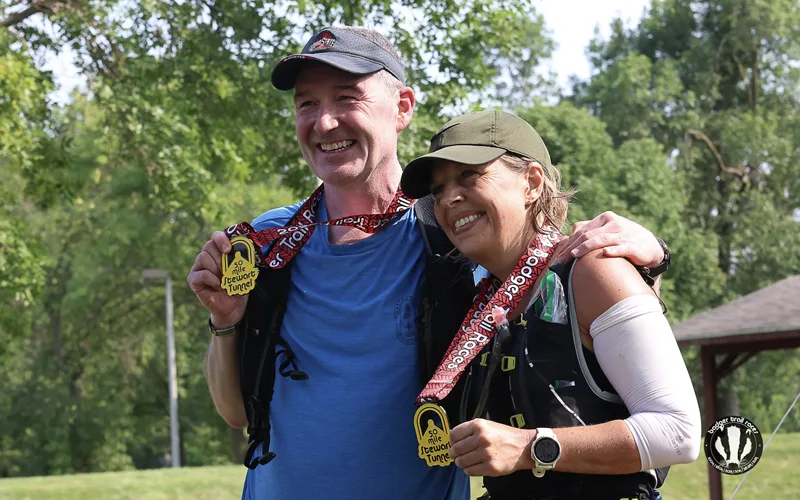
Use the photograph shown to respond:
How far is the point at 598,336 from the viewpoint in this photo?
2.20 meters

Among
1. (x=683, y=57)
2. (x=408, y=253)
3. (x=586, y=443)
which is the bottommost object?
(x=586, y=443)

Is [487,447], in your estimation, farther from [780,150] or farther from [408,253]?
[780,150]

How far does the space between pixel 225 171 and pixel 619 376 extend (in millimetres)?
15070

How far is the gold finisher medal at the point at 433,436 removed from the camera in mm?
2379

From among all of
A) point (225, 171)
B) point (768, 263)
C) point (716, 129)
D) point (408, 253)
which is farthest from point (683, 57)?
point (408, 253)

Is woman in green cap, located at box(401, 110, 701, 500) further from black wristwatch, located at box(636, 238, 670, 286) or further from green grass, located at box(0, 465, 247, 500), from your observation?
green grass, located at box(0, 465, 247, 500)

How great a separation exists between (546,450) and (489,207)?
0.63 meters

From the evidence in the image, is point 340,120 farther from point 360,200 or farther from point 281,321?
point 281,321

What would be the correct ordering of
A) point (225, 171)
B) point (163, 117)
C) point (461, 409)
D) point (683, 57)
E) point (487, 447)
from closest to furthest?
point (487, 447), point (461, 409), point (163, 117), point (225, 171), point (683, 57)

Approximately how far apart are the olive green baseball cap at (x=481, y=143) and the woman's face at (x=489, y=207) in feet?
0.11

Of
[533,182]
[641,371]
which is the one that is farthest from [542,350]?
[533,182]

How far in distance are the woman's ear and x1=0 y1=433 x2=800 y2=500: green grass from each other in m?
9.90

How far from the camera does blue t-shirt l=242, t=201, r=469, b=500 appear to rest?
2.81 meters

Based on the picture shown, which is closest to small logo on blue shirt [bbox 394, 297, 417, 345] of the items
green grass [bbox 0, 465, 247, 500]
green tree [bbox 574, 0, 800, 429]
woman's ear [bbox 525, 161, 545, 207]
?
woman's ear [bbox 525, 161, 545, 207]
